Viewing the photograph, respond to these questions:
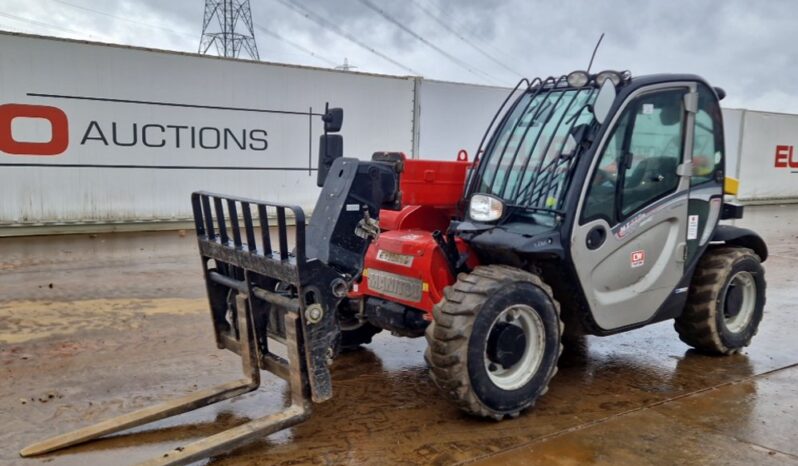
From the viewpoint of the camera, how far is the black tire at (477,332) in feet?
12.4

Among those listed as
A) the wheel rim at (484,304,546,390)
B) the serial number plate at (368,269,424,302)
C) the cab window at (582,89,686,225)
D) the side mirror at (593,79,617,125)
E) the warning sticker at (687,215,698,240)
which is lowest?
the wheel rim at (484,304,546,390)

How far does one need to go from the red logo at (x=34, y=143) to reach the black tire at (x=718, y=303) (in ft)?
31.2

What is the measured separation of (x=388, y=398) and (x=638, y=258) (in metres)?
1.91

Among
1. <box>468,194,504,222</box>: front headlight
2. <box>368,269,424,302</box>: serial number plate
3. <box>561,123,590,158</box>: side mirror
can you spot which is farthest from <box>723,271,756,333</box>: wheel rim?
<box>368,269,424,302</box>: serial number plate

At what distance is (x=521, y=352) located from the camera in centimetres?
411

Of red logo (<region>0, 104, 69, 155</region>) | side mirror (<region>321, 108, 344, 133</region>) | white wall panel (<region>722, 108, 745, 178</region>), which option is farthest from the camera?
white wall panel (<region>722, 108, 745, 178</region>)

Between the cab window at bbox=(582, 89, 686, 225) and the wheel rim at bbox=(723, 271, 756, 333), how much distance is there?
119cm

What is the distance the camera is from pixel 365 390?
15.1ft

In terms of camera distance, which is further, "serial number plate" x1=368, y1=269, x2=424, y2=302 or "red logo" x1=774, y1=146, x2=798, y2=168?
"red logo" x1=774, y1=146, x2=798, y2=168

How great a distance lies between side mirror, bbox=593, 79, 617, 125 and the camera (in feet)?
13.5

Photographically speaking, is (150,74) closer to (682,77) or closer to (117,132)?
(117,132)

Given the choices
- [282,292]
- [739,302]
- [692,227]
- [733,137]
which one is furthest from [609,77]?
[733,137]

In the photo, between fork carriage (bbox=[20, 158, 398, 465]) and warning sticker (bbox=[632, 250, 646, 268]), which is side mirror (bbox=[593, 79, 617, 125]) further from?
fork carriage (bbox=[20, 158, 398, 465])

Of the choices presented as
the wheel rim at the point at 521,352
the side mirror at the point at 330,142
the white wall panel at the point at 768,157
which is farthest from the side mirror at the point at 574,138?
the white wall panel at the point at 768,157
